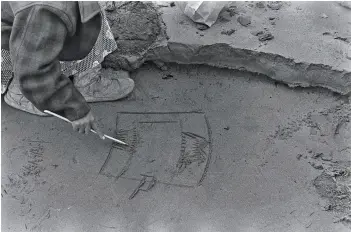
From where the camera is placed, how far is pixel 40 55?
200 centimetres

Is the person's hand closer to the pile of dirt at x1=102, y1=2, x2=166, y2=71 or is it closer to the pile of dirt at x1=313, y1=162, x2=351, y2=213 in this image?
the pile of dirt at x1=102, y1=2, x2=166, y2=71

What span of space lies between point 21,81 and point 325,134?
1856mm

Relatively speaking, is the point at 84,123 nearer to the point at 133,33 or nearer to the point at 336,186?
the point at 133,33

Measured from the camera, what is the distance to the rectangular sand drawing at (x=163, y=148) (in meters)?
2.50

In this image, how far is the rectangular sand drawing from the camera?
2504 mm

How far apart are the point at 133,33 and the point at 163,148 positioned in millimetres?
968

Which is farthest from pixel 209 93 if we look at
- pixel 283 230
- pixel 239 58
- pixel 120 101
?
pixel 283 230

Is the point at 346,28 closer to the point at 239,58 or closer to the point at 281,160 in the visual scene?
the point at 239,58

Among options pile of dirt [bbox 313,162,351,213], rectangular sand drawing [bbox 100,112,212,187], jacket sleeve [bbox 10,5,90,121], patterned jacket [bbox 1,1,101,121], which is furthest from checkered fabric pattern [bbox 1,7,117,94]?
pile of dirt [bbox 313,162,351,213]

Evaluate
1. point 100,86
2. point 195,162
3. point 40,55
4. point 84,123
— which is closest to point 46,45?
point 40,55

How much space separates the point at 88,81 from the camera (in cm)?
294

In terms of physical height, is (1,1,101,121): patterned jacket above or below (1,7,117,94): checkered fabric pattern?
above

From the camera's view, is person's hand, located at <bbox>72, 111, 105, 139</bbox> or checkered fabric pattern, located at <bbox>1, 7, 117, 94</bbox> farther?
checkered fabric pattern, located at <bbox>1, 7, 117, 94</bbox>

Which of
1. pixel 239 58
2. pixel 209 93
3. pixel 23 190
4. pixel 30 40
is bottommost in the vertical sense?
pixel 23 190
